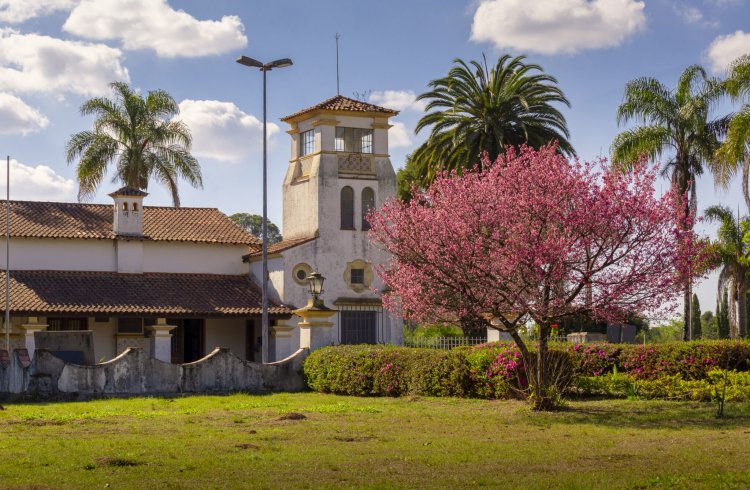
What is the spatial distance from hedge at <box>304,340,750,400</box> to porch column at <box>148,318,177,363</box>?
384 inches

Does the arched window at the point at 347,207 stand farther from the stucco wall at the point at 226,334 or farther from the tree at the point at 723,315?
the tree at the point at 723,315

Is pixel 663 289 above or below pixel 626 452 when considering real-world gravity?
above

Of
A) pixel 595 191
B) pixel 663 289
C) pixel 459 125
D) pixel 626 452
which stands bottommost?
pixel 626 452

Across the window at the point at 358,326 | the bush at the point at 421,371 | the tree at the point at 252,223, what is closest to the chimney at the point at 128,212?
the window at the point at 358,326

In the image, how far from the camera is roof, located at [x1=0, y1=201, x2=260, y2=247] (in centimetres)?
3719

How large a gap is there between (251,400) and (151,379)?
298 centimetres

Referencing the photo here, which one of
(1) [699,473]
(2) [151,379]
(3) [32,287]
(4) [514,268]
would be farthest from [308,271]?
(1) [699,473]

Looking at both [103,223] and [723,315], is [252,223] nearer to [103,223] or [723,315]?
[723,315]

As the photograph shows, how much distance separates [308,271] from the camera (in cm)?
3781

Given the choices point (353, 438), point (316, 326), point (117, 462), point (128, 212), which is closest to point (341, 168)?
point (128, 212)

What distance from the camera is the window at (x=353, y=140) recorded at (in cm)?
3888

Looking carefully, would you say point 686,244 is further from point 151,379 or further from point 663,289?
point 151,379

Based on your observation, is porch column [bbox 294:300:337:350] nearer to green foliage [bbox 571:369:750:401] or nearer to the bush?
the bush

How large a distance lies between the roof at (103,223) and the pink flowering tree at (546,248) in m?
19.3
